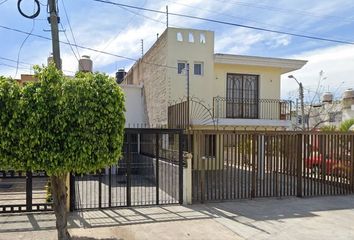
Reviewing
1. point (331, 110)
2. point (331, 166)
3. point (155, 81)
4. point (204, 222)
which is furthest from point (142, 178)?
point (331, 110)

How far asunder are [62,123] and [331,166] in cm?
948

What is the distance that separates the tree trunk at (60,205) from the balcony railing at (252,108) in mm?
10521

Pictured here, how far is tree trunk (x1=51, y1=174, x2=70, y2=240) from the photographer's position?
6.07 metres

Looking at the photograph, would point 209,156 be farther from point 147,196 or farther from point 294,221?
point 294,221

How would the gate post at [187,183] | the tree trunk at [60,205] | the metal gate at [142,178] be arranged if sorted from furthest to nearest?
the gate post at [187,183] → the metal gate at [142,178] → the tree trunk at [60,205]

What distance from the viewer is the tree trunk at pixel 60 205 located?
607 cm

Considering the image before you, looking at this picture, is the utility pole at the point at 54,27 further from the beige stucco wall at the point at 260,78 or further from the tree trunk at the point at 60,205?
the beige stucco wall at the point at 260,78

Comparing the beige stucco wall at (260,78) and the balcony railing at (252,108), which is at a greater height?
the beige stucco wall at (260,78)

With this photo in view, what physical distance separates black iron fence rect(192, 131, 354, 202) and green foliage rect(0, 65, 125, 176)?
14.5 feet

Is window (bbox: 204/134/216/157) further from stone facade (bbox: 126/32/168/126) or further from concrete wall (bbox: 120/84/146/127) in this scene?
concrete wall (bbox: 120/84/146/127)

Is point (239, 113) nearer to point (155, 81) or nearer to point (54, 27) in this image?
point (155, 81)

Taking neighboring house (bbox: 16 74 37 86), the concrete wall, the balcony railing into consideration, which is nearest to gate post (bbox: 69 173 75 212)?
neighboring house (bbox: 16 74 37 86)

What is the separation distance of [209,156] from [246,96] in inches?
275

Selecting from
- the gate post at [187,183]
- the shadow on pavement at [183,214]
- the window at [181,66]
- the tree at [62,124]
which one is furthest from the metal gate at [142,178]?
the window at [181,66]
